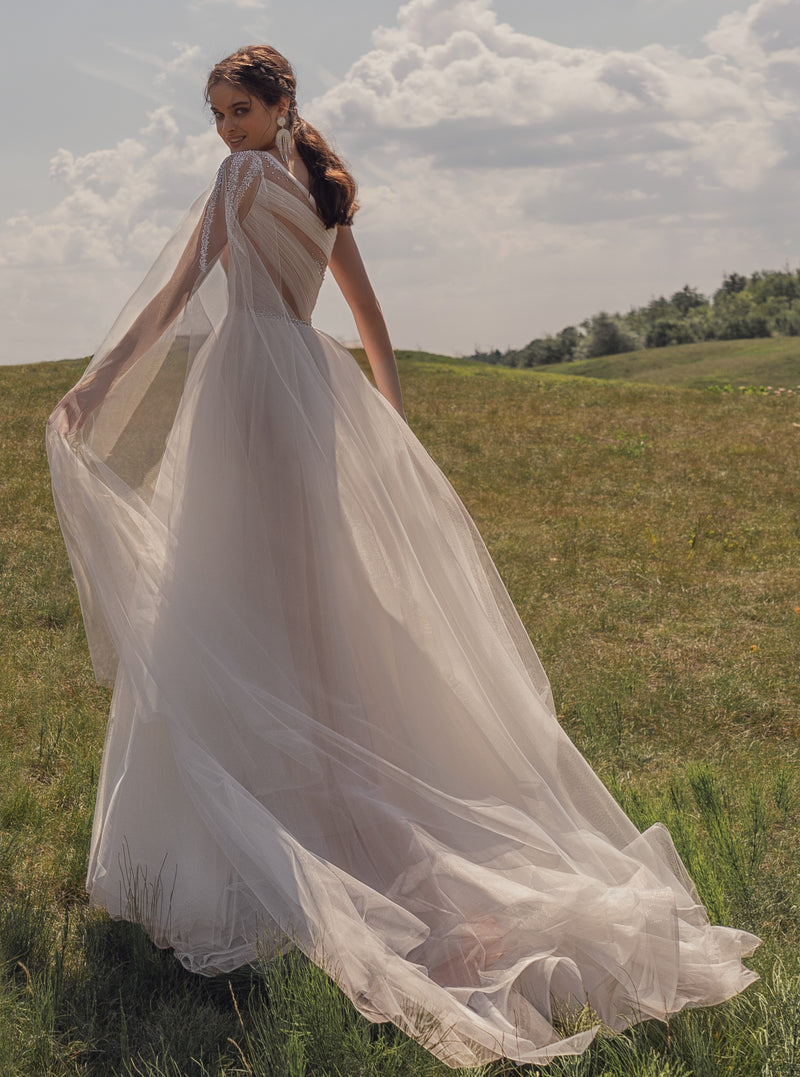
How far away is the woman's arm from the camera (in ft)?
14.1

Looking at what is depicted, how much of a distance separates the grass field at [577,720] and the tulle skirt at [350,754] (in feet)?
0.50

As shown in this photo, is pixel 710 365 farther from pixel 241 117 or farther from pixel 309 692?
pixel 309 692

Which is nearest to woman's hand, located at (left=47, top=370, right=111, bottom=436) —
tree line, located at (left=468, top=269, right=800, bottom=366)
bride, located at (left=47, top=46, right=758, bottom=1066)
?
bride, located at (left=47, top=46, right=758, bottom=1066)

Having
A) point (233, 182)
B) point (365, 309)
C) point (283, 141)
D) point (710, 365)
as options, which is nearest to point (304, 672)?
point (365, 309)

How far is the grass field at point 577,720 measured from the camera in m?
2.82

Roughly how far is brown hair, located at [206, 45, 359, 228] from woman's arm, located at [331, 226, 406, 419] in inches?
7.5

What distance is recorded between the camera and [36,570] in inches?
353

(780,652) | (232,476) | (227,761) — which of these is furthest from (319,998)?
(780,652)

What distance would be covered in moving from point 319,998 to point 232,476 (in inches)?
71.4

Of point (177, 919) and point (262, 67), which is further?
point (262, 67)

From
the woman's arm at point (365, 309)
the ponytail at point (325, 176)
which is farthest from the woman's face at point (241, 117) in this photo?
the woman's arm at point (365, 309)

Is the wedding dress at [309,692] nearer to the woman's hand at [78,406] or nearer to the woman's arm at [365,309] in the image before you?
the woman's hand at [78,406]

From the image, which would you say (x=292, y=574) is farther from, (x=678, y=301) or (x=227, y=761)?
(x=678, y=301)

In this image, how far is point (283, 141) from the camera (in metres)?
3.96
